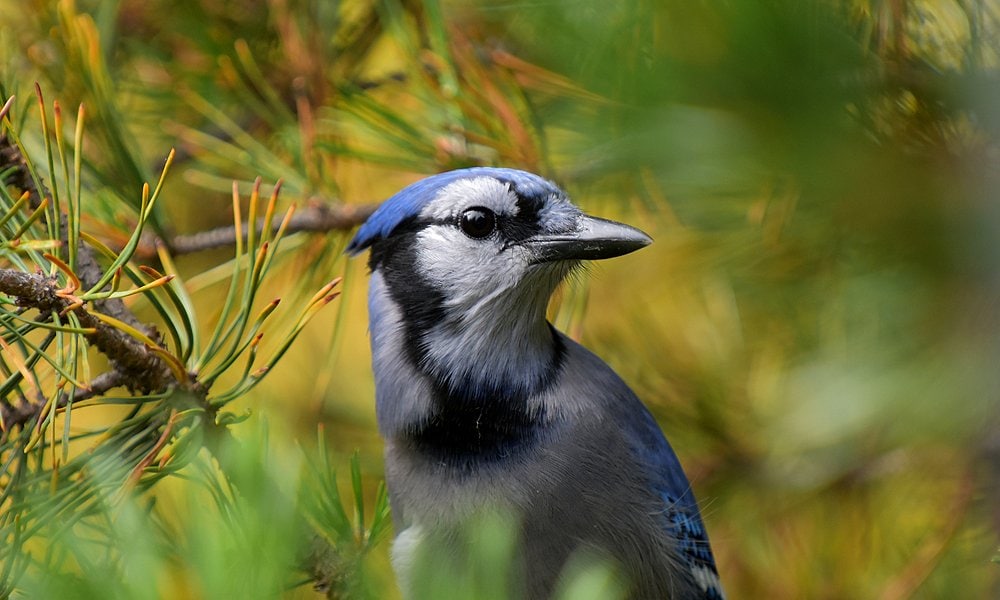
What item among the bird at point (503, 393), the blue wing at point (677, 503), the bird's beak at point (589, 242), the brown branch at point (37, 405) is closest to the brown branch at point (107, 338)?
the brown branch at point (37, 405)

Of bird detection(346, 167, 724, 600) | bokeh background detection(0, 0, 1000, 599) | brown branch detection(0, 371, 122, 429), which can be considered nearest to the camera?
brown branch detection(0, 371, 122, 429)

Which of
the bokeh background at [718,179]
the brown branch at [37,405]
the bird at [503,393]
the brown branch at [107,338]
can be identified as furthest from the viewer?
the bird at [503,393]

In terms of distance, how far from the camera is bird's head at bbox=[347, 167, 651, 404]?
4.50 ft

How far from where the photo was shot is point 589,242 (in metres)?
1.34

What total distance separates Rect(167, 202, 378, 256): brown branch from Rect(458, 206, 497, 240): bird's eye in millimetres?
244

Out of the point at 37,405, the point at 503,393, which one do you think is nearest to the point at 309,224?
the point at 503,393

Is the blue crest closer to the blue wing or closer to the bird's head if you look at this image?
the bird's head

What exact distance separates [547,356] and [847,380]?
557 millimetres

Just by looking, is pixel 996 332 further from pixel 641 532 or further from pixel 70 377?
pixel 70 377

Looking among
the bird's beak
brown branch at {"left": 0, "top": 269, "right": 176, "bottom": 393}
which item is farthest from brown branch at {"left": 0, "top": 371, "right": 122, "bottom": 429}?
the bird's beak

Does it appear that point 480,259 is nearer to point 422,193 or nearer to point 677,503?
point 422,193

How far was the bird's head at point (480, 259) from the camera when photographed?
4.50 feet

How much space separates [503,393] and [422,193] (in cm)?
29

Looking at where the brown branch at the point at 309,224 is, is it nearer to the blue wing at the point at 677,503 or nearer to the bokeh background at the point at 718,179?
the bokeh background at the point at 718,179
